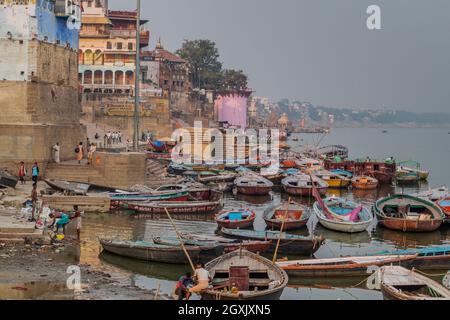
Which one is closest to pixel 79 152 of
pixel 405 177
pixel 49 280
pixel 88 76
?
pixel 49 280

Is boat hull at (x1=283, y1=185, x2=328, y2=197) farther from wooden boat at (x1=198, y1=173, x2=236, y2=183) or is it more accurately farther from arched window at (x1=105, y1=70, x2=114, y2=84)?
arched window at (x1=105, y1=70, x2=114, y2=84)

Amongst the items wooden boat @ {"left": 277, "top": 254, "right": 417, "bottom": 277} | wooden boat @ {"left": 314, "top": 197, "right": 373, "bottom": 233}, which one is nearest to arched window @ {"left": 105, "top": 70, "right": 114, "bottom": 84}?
wooden boat @ {"left": 314, "top": 197, "right": 373, "bottom": 233}

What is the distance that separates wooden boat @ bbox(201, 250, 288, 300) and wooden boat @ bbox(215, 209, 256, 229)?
9.58 m

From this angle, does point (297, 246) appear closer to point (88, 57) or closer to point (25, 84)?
point (25, 84)

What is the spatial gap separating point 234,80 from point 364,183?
71851mm

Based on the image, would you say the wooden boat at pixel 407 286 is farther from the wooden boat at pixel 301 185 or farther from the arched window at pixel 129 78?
the arched window at pixel 129 78

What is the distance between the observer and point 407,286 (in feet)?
55.2

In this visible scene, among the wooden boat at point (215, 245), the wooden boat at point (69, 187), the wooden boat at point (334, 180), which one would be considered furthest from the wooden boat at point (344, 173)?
the wooden boat at point (215, 245)

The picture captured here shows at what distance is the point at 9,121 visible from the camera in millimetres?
30844

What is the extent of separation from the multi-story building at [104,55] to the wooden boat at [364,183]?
28.6m

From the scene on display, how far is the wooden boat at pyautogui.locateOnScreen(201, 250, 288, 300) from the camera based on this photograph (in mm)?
14953
